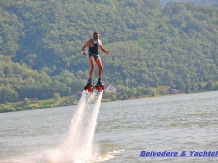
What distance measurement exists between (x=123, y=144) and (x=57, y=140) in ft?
31.5

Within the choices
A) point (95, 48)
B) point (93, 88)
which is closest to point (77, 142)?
point (93, 88)

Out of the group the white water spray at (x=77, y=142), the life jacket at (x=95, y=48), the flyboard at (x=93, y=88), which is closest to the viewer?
the life jacket at (x=95, y=48)

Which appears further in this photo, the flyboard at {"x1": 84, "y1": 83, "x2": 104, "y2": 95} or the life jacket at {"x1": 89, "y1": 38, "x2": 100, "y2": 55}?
the flyboard at {"x1": 84, "y1": 83, "x2": 104, "y2": 95}

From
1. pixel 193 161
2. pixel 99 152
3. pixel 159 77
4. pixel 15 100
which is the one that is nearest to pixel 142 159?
pixel 193 161

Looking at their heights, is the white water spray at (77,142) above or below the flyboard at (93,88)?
below

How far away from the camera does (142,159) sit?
2909 cm

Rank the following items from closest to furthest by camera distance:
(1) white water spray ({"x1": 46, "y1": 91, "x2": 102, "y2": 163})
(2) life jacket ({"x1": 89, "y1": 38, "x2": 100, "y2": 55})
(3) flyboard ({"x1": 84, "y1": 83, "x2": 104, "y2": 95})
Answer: (2) life jacket ({"x1": 89, "y1": 38, "x2": 100, "y2": 55}) → (3) flyboard ({"x1": 84, "y1": 83, "x2": 104, "y2": 95}) → (1) white water spray ({"x1": 46, "y1": 91, "x2": 102, "y2": 163})

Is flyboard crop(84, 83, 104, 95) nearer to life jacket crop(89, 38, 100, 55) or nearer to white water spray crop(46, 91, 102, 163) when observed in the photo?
white water spray crop(46, 91, 102, 163)

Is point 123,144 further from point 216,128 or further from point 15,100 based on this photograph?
point 15,100

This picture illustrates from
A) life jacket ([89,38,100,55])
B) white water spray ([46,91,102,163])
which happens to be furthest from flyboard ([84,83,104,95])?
life jacket ([89,38,100,55])

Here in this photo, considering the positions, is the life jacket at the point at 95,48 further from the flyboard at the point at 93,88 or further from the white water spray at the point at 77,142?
the white water spray at the point at 77,142

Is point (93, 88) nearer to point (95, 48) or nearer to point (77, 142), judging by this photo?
point (95, 48)

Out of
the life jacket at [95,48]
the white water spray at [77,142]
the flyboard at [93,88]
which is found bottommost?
the white water spray at [77,142]

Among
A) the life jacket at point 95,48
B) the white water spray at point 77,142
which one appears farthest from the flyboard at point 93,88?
the life jacket at point 95,48
